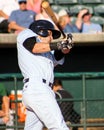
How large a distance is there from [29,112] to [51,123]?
314 millimetres

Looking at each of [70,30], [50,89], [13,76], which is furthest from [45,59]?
[70,30]

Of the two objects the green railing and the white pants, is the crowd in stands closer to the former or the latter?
the green railing

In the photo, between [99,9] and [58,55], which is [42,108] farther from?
[99,9]

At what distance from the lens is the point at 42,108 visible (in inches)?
206

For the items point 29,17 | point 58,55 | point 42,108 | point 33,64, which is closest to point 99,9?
point 29,17

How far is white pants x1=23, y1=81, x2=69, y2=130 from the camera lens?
17.1ft

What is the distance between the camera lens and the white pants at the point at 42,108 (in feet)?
17.1

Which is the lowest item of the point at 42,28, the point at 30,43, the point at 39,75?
the point at 39,75

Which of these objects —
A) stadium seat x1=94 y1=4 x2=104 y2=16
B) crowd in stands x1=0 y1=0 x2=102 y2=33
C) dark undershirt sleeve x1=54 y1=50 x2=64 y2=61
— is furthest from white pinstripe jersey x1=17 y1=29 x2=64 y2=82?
stadium seat x1=94 y1=4 x2=104 y2=16

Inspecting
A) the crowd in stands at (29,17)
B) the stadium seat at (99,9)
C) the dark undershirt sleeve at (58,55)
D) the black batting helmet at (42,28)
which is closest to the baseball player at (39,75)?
the black batting helmet at (42,28)

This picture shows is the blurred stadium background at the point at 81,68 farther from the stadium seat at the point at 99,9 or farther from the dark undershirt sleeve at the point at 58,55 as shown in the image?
the dark undershirt sleeve at the point at 58,55

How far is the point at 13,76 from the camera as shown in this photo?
26.0 feet

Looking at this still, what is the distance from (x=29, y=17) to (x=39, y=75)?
4.22 m

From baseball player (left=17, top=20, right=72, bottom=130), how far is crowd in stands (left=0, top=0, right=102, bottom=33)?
3.74m
